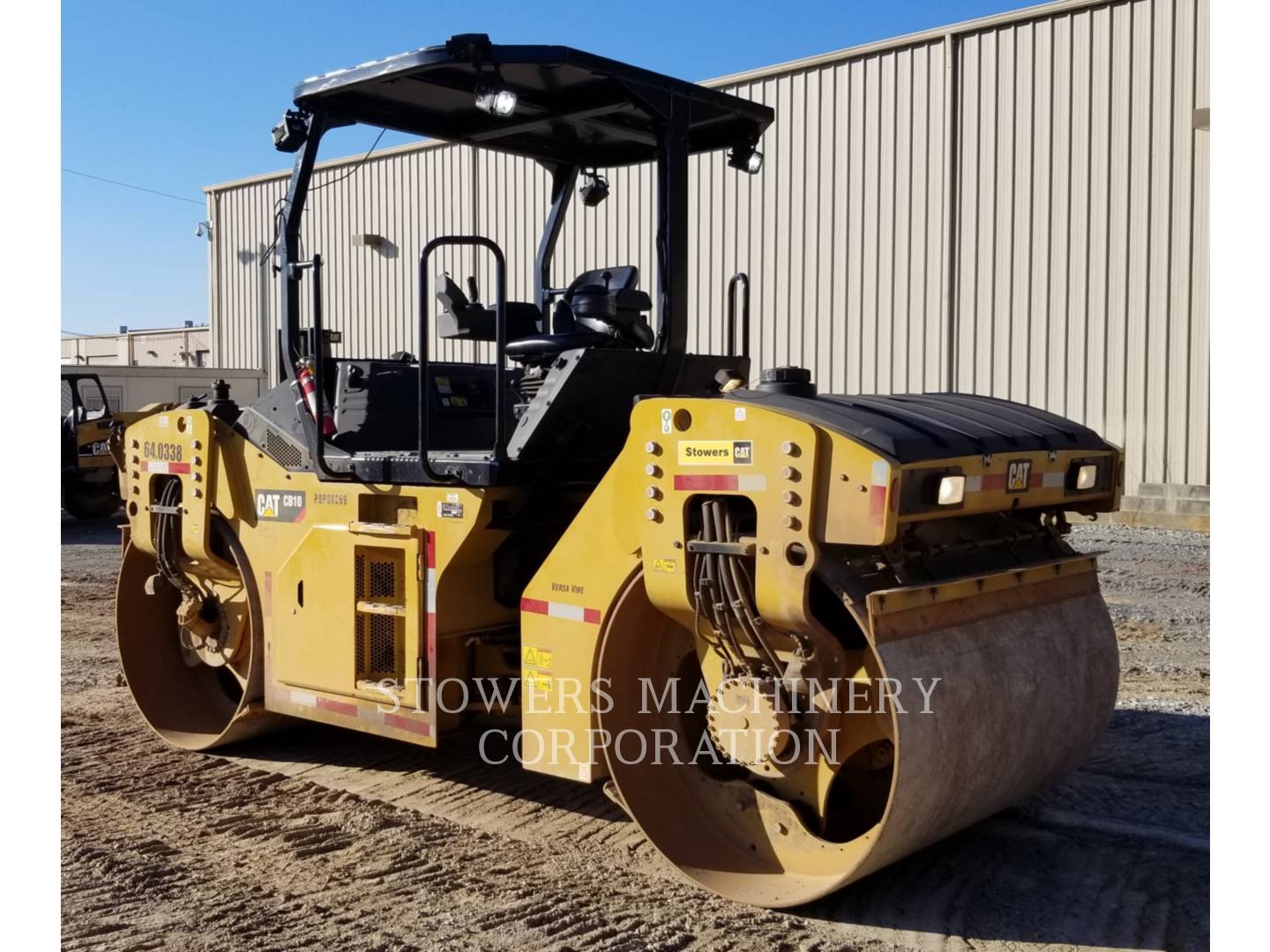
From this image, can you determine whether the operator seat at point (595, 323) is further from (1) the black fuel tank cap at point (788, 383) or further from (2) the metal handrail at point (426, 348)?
(1) the black fuel tank cap at point (788, 383)

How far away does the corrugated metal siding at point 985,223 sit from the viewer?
41.6ft

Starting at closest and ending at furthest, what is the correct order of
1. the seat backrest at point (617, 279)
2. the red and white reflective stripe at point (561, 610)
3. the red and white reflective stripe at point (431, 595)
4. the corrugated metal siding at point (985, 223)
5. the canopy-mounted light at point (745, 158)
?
the red and white reflective stripe at point (561, 610) < the red and white reflective stripe at point (431, 595) < the seat backrest at point (617, 279) < the canopy-mounted light at point (745, 158) < the corrugated metal siding at point (985, 223)

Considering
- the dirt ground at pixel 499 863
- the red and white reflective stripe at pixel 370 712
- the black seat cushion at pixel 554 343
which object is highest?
the black seat cushion at pixel 554 343

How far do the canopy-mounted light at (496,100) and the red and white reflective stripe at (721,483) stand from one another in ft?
4.71

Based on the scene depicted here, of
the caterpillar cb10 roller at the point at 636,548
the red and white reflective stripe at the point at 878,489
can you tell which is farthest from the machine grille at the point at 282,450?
the red and white reflective stripe at the point at 878,489

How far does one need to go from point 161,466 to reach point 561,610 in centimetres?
258

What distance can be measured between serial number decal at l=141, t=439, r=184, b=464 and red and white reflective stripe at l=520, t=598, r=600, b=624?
224cm

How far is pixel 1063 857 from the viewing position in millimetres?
4074

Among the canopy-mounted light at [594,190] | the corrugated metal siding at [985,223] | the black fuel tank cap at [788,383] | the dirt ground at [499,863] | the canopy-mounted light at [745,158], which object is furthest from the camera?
the corrugated metal siding at [985,223]

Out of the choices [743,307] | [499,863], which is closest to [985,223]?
[743,307]

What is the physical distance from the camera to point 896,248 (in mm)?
14438

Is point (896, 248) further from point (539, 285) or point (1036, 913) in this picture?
point (1036, 913)

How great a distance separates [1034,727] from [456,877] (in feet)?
6.02

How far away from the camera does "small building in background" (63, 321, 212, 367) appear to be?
3425 centimetres
